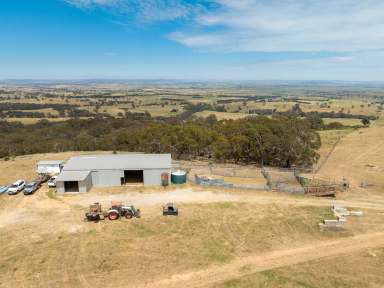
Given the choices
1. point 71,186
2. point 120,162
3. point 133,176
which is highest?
point 120,162

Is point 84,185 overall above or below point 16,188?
above

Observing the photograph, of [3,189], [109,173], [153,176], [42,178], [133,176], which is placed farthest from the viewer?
[133,176]

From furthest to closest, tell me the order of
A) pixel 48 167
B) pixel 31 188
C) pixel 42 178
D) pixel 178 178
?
pixel 48 167, pixel 42 178, pixel 178 178, pixel 31 188

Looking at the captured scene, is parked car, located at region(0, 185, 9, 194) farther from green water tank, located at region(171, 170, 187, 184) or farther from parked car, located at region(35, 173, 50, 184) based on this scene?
green water tank, located at region(171, 170, 187, 184)

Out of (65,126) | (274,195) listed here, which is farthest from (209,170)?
(65,126)

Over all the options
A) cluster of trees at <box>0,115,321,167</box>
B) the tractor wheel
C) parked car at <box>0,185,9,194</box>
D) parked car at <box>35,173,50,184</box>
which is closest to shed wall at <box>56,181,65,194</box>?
parked car at <box>35,173,50,184</box>

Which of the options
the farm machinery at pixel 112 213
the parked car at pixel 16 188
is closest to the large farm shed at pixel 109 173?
the parked car at pixel 16 188

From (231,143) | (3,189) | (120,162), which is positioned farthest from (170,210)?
(231,143)

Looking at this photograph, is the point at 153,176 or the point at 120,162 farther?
the point at 120,162

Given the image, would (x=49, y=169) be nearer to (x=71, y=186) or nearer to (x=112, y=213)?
(x=71, y=186)
